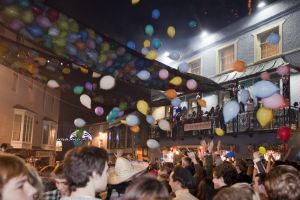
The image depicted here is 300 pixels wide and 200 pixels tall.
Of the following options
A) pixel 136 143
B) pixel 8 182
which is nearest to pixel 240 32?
pixel 136 143

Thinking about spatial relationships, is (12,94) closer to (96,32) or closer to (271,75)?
(96,32)

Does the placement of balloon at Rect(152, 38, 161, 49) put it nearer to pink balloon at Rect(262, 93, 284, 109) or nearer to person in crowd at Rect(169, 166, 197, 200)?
pink balloon at Rect(262, 93, 284, 109)

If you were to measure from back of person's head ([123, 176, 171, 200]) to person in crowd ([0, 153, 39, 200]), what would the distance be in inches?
23.7

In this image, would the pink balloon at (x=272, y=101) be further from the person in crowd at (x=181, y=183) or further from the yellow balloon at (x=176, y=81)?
the person in crowd at (x=181, y=183)

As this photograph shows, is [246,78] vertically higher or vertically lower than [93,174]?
higher

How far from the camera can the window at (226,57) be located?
63.5 ft

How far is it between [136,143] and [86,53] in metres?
18.4

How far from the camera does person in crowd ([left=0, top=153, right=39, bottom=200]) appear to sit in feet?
6.62

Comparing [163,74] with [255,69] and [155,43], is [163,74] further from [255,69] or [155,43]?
[255,69]

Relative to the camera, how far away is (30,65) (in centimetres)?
1235

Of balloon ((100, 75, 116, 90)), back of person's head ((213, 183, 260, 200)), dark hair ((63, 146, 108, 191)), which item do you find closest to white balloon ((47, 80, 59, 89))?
balloon ((100, 75, 116, 90))

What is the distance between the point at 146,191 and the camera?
7.16 feet

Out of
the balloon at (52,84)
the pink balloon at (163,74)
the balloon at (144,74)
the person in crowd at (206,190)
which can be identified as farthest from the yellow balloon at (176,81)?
the person in crowd at (206,190)

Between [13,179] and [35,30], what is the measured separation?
722 cm
